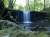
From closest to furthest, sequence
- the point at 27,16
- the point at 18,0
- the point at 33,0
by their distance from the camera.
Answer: the point at 27,16 < the point at 33,0 < the point at 18,0

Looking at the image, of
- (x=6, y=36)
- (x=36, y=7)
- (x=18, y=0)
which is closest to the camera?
(x=6, y=36)

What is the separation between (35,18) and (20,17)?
214cm

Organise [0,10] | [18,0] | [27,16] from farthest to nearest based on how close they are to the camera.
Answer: [18,0] < [27,16] < [0,10]

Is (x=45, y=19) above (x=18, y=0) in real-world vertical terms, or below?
below

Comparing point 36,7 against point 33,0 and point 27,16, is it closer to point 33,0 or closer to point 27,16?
point 33,0

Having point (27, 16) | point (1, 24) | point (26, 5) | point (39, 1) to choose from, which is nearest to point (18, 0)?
point (26, 5)

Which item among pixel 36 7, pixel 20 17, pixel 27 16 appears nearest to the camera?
pixel 20 17

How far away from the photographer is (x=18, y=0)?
42.5 m

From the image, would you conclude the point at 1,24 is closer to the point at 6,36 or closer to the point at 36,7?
the point at 6,36

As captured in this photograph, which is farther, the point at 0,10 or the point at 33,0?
the point at 33,0

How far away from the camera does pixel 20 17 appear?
2206cm

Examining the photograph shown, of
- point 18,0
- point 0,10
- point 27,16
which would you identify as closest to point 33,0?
point 18,0

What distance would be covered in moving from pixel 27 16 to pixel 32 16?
44.7 inches

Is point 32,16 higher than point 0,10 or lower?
lower
